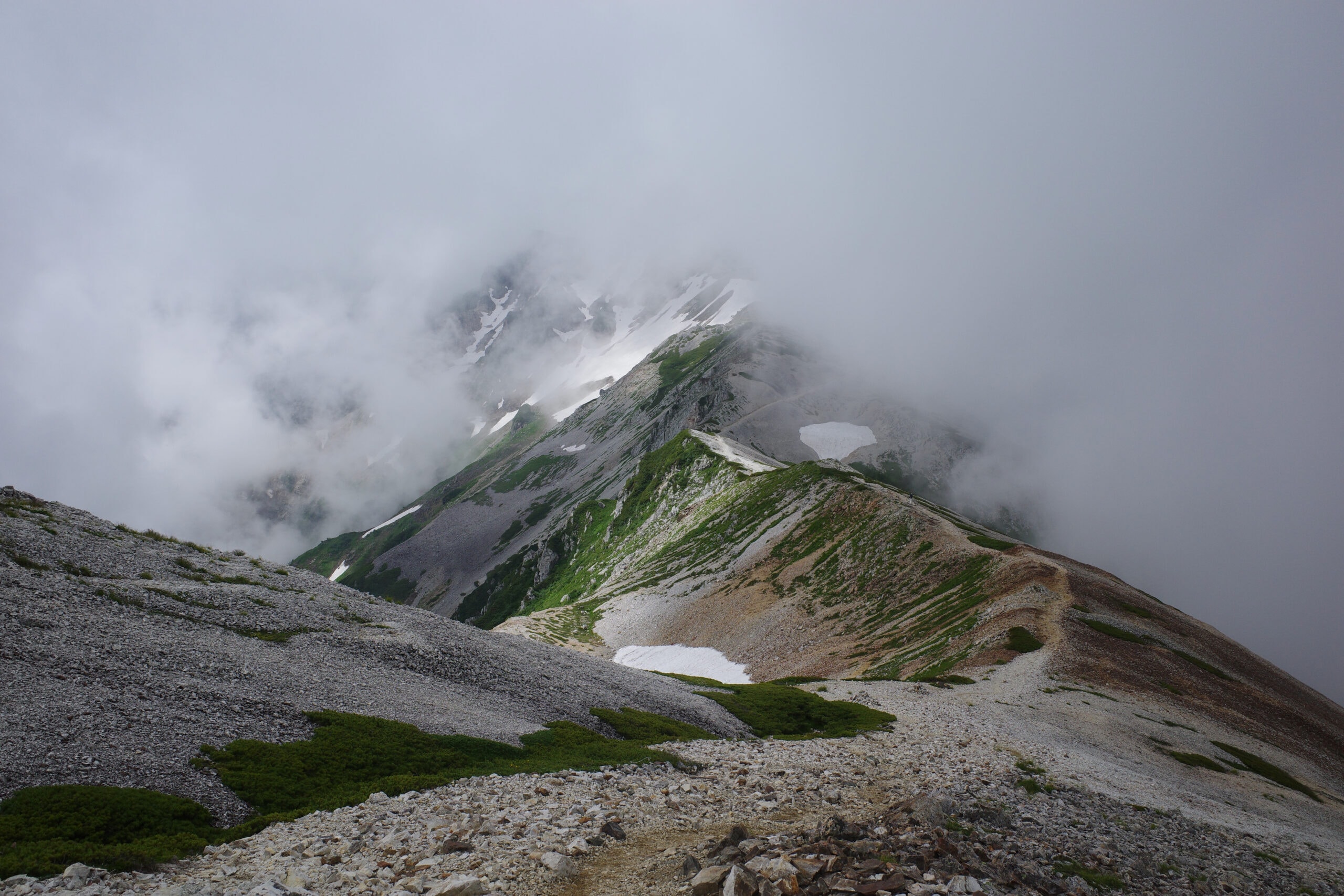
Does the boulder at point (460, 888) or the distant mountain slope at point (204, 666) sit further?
the distant mountain slope at point (204, 666)

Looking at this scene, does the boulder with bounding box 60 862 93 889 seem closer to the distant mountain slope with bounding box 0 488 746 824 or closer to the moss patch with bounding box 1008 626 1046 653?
the distant mountain slope with bounding box 0 488 746 824

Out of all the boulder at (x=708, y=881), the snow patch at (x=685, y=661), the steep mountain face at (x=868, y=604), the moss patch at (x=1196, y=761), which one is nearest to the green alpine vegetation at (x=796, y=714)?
the steep mountain face at (x=868, y=604)

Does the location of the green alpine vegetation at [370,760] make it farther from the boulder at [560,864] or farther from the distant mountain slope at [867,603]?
the distant mountain slope at [867,603]

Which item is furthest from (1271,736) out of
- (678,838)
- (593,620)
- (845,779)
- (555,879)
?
(593,620)

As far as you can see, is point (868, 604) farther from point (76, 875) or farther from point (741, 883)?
point (76, 875)

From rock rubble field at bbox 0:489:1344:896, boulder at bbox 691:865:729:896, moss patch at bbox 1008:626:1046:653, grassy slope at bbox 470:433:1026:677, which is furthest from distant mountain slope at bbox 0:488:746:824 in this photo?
grassy slope at bbox 470:433:1026:677

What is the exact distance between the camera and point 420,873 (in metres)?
14.1

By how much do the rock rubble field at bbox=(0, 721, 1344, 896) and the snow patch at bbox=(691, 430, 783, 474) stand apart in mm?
129086

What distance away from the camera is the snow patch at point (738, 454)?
164 metres

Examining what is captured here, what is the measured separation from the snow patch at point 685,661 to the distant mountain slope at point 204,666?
3770cm

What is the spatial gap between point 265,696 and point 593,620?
314 feet

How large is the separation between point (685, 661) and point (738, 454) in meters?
94.4

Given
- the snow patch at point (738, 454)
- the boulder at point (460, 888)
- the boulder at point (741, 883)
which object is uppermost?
the snow patch at point (738, 454)

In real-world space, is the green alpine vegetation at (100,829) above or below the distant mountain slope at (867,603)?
below
